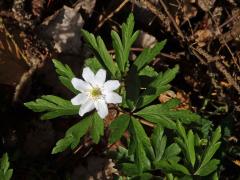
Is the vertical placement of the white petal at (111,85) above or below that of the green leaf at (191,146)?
above

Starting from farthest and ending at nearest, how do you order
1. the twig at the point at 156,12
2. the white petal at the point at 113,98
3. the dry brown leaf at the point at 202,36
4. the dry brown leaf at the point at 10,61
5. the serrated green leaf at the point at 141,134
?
the dry brown leaf at the point at 202,36 → the twig at the point at 156,12 → the dry brown leaf at the point at 10,61 → the serrated green leaf at the point at 141,134 → the white petal at the point at 113,98

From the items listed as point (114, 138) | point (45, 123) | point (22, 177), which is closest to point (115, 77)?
point (114, 138)

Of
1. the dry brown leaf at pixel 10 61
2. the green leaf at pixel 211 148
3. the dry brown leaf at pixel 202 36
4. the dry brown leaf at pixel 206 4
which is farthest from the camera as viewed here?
the dry brown leaf at pixel 202 36

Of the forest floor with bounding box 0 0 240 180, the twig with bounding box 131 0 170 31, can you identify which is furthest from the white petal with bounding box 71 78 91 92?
the twig with bounding box 131 0 170 31

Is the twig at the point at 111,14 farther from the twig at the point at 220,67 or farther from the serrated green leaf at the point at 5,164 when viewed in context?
the serrated green leaf at the point at 5,164

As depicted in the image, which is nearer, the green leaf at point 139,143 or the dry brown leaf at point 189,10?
the green leaf at point 139,143

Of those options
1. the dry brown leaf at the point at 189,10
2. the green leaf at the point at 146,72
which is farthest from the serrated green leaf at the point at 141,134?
the dry brown leaf at the point at 189,10

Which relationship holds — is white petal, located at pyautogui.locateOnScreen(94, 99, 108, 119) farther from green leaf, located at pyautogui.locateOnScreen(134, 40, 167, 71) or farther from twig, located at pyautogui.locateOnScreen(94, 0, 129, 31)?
twig, located at pyautogui.locateOnScreen(94, 0, 129, 31)

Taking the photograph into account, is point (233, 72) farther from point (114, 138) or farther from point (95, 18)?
point (114, 138)
